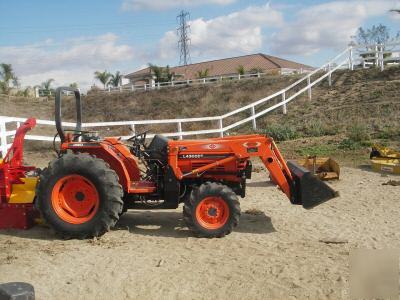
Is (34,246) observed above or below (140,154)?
below

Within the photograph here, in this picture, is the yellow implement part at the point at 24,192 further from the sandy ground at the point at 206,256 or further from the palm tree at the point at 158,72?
the palm tree at the point at 158,72

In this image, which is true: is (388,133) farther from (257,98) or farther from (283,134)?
(257,98)

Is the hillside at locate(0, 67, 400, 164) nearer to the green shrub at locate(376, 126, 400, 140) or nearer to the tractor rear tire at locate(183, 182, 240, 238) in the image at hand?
the green shrub at locate(376, 126, 400, 140)

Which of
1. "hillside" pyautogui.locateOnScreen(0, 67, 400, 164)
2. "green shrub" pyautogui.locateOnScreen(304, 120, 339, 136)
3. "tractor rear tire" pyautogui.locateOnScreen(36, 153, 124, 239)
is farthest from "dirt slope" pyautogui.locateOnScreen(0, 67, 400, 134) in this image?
"tractor rear tire" pyautogui.locateOnScreen(36, 153, 124, 239)

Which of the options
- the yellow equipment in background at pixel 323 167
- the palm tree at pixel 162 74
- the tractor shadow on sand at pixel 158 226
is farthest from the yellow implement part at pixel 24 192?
the palm tree at pixel 162 74

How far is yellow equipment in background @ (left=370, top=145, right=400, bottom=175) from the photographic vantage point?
1109cm

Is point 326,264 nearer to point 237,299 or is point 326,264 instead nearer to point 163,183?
point 237,299

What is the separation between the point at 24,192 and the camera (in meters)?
6.98

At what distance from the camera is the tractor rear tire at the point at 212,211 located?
6.43 meters

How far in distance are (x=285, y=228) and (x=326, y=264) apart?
5.31 feet

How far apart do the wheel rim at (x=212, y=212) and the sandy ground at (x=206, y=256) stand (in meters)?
0.25

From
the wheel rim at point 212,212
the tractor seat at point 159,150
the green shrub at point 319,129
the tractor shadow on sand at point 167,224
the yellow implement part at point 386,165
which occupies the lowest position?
the tractor shadow on sand at point 167,224

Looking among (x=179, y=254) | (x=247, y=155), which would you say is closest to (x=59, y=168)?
(x=179, y=254)

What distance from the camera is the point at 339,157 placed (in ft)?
45.0
